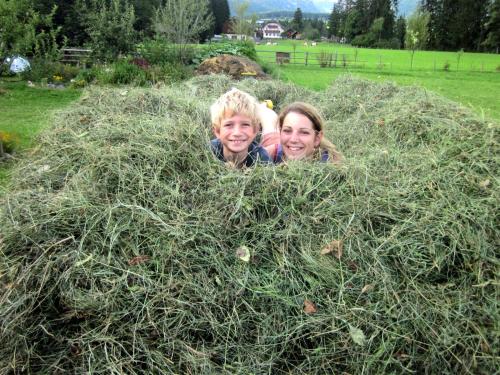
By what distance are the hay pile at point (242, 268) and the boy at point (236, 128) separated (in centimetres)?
34

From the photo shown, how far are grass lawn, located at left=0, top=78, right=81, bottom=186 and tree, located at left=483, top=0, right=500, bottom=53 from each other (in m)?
58.6

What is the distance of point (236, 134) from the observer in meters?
3.30

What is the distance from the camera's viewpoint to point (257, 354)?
210cm

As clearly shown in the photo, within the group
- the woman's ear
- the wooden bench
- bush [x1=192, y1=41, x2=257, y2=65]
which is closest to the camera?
the woman's ear

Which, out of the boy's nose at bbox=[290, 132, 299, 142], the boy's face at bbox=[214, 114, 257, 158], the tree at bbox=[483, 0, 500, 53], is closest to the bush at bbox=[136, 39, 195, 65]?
the boy's nose at bbox=[290, 132, 299, 142]

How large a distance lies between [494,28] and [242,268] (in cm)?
6603

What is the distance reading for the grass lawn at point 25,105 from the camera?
25.0 ft

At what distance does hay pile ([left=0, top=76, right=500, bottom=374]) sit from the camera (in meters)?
2.07

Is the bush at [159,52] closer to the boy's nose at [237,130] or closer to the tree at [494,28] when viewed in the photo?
the boy's nose at [237,130]

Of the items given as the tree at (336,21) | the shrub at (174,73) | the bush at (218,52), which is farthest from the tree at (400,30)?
the shrub at (174,73)

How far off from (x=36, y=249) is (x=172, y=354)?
0.91 meters

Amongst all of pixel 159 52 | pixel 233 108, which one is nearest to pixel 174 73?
pixel 159 52

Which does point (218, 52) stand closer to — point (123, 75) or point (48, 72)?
point (123, 75)

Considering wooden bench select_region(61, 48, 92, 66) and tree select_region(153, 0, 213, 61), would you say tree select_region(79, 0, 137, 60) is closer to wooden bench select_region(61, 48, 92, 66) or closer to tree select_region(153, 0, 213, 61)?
tree select_region(153, 0, 213, 61)
